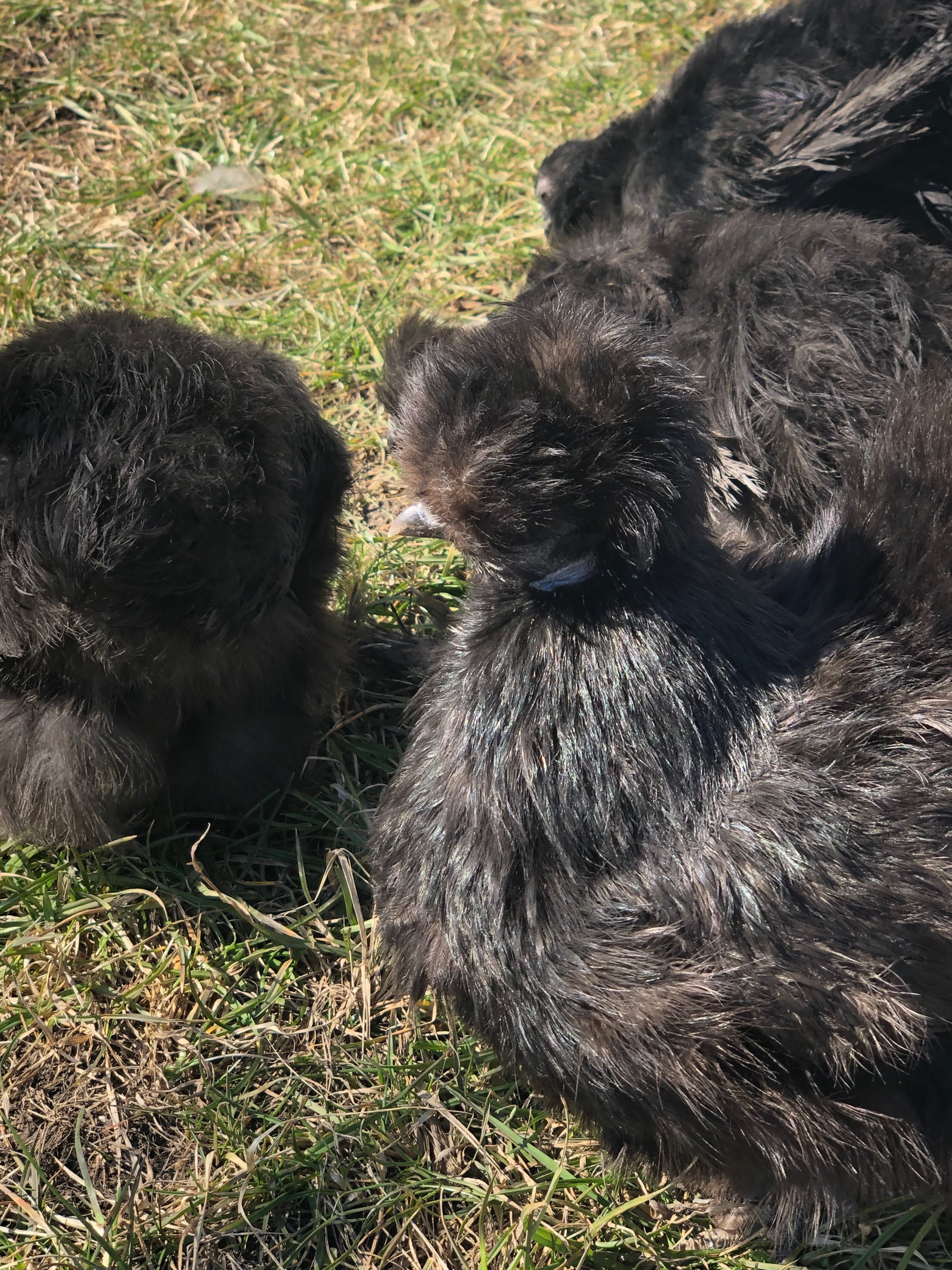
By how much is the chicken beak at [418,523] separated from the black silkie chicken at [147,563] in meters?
0.37

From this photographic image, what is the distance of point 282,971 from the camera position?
2.81 metres

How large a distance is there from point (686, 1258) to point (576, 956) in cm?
77

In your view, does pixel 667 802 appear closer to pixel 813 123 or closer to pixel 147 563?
pixel 147 563

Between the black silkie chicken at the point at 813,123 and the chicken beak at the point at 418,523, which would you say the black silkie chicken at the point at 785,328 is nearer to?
the black silkie chicken at the point at 813,123

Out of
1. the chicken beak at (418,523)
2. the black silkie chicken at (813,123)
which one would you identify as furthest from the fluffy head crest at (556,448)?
the black silkie chicken at (813,123)

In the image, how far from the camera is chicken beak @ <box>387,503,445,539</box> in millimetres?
2215

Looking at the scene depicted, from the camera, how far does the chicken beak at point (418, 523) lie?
2.21 m

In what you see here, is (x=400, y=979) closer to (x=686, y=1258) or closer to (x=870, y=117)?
(x=686, y=1258)

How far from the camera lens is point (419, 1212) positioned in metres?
2.48

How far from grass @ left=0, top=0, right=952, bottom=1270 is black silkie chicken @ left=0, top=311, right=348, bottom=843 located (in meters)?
0.26

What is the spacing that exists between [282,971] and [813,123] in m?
2.68

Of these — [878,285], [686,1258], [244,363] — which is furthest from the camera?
[878,285]

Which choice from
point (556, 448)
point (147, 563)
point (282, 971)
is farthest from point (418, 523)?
point (282, 971)

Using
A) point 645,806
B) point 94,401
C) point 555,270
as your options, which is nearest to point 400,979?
point 645,806
